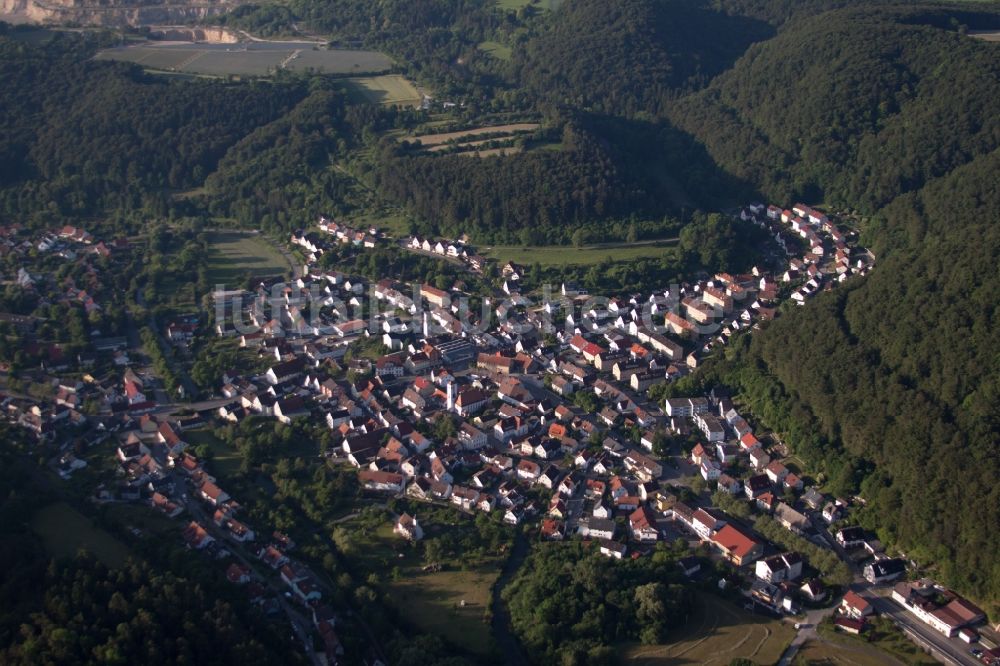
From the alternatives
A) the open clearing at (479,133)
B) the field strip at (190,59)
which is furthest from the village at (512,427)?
the field strip at (190,59)

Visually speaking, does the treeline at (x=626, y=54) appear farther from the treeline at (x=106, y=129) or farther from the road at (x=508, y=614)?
the road at (x=508, y=614)

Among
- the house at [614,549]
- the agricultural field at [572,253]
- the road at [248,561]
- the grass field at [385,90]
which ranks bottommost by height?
the road at [248,561]

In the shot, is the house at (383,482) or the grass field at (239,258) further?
the grass field at (239,258)

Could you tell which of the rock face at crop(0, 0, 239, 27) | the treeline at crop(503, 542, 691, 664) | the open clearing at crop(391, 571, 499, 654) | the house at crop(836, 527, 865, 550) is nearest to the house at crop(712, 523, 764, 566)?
the treeline at crop(503, 542, 691, 664)

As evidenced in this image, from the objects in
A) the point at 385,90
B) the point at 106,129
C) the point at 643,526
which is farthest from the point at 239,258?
the point at 643,526

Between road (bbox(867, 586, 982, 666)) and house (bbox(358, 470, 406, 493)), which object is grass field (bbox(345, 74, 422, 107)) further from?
road (bbox(867, 586, 982, 666))

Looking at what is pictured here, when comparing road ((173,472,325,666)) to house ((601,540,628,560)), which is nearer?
road ((173,472,325,666))

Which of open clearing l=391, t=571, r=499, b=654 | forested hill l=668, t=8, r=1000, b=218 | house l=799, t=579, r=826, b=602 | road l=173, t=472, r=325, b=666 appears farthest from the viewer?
forested hill l=668, t=8, r=1000, b=218
